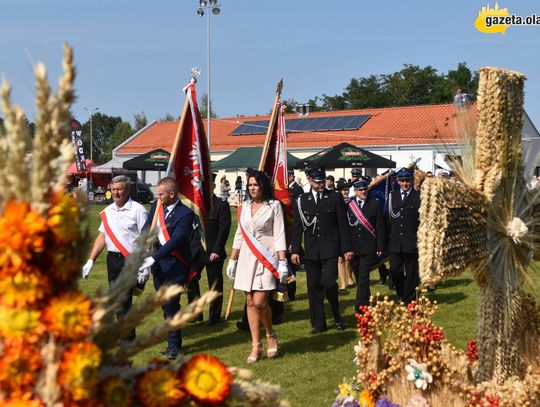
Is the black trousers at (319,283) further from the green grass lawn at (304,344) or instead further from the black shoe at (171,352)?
the black shoe at (171,352)

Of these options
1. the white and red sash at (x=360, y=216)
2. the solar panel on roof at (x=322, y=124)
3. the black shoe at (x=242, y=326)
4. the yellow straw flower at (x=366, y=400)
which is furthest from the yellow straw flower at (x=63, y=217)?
the solar panel on roof at (x=322, y=124)

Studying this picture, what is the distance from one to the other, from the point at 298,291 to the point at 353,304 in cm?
158

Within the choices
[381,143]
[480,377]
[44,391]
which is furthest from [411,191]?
[381,143]

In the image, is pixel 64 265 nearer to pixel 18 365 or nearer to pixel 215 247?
pixel 18 365

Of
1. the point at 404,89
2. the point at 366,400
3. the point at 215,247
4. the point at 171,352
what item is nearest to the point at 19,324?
the point at 366,400

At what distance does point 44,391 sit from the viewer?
1875 mm

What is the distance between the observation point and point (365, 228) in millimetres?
11023

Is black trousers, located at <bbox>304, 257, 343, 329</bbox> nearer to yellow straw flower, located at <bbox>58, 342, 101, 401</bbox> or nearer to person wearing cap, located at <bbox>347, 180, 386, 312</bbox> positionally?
person wearing cap, located at <bbox>347, 180, 386, 312</bbox>

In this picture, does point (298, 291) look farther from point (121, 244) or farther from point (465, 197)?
point (465, 197)

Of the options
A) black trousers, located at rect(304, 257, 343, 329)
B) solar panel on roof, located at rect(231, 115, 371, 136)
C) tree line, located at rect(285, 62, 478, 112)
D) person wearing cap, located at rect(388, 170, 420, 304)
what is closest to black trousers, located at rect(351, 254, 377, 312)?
person wearing cap, located at rect(388, 170, 420, 304)

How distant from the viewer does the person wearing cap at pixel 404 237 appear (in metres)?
11.0

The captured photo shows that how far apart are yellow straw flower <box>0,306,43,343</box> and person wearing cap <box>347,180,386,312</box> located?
8.52 meters

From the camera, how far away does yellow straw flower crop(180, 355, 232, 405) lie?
2.15 meters

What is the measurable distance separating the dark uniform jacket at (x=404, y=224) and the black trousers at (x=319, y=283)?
1997 millimetres
